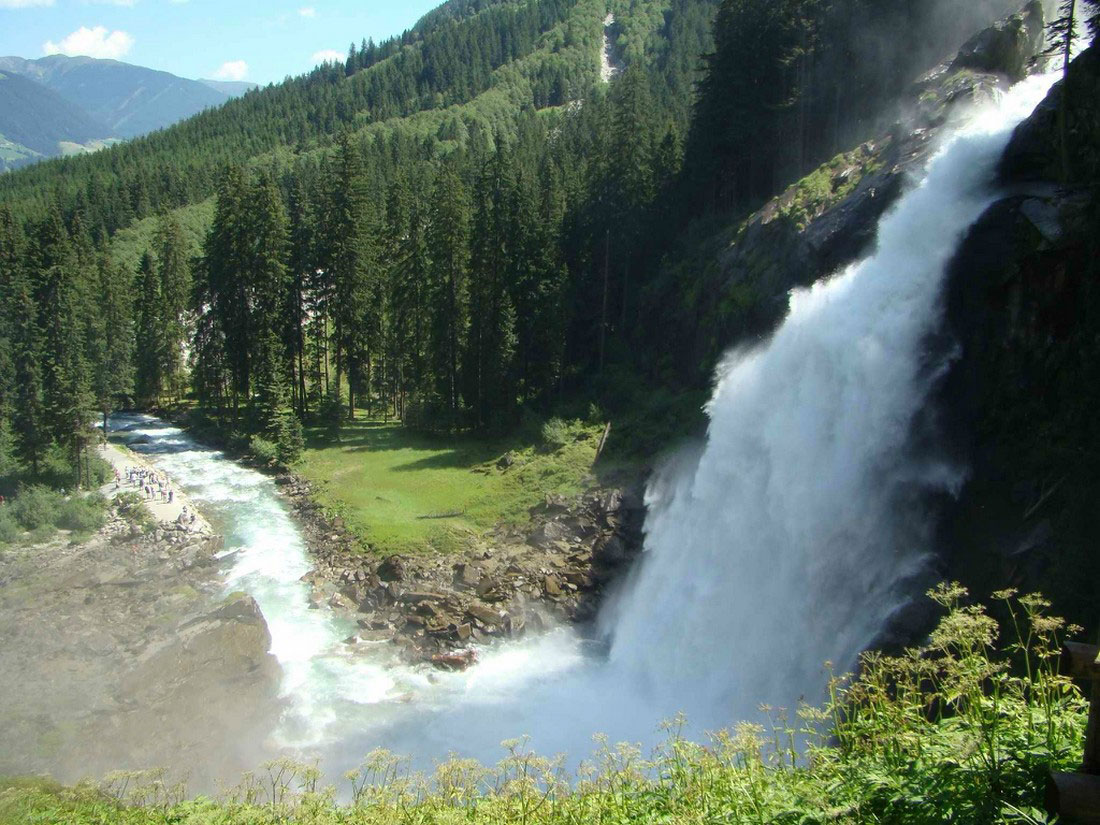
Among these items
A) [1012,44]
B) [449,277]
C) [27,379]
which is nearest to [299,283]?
[449,277]

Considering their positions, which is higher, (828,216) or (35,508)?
(828,216)

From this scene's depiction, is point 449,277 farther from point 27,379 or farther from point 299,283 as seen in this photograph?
point 27,379

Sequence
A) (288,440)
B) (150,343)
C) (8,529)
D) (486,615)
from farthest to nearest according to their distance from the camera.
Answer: (150,343) → (288,440) → (8,529) → (486,615)

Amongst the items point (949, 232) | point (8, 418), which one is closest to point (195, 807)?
point (949, 232)

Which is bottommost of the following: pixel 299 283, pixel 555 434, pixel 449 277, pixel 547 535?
pixel 547 535

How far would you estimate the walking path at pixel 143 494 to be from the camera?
34.2m

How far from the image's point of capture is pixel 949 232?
22.9 metres

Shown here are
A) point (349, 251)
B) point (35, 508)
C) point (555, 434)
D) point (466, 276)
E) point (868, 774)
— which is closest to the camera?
point (868, 774)

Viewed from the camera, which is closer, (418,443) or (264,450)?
(264,450)

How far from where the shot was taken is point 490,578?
2759cm

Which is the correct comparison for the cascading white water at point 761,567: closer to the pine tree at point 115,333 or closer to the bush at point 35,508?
the bush at point 35,508

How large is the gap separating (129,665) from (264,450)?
19.7m

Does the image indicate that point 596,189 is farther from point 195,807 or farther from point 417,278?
point 195,807

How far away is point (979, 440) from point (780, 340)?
309 inches
